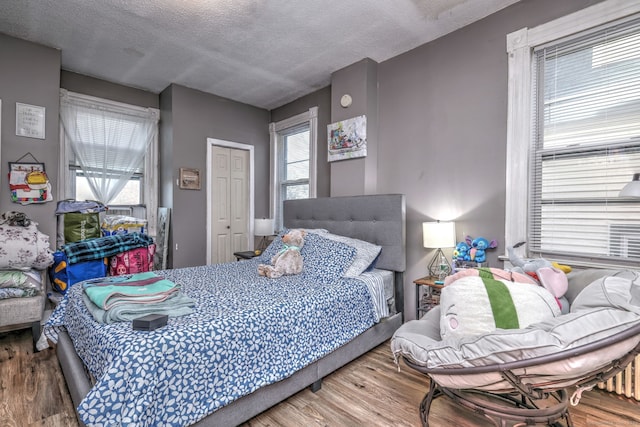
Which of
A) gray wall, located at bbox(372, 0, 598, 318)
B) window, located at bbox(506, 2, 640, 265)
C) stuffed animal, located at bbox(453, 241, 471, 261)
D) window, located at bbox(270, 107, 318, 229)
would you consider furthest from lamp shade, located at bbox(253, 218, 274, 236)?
window, located at bbox(506, 2, 640, 265)

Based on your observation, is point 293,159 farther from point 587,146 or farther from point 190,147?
point 587,146

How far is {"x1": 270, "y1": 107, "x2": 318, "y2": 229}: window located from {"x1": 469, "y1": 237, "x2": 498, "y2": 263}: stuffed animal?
7.12 ft

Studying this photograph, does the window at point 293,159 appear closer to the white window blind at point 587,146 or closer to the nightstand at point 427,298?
the nightstand at point 427,298

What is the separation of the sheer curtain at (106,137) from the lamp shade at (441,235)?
3795 mm

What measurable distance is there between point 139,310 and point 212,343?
46 centimetres

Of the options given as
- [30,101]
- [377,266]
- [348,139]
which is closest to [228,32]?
[348,139]

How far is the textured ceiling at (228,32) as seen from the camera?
2529mm

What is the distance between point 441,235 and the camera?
259 cm

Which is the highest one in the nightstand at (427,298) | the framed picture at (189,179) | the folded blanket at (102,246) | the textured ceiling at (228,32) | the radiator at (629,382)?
the textured ceiling at (228,32)

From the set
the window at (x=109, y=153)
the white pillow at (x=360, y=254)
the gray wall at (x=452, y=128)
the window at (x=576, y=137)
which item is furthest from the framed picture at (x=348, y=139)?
the window at (x=109, y=153)

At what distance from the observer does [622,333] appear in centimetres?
104

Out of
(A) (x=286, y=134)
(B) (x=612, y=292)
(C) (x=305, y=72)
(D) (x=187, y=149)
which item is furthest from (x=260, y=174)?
(B) (x=612, y=292)

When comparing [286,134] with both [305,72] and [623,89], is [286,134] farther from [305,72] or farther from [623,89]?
[623,89]

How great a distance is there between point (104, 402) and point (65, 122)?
3714 millimetres
